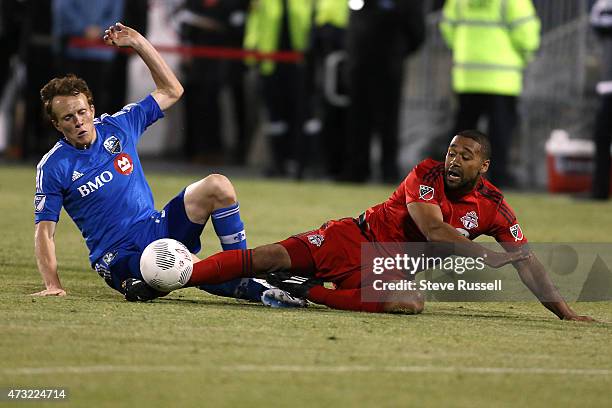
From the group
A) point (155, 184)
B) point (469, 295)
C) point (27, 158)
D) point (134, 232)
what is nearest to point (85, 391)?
point (134, 232)

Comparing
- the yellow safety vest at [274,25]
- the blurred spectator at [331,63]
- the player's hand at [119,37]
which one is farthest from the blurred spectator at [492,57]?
the player's hand at [119,37]

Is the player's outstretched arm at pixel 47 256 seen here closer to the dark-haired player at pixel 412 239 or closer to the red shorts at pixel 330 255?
the dark-haired player at pixel 412 239

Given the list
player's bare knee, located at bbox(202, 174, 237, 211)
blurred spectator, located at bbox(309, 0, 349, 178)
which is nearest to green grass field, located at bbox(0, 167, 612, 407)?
player's bare knee, located at bbox(202, 174, 237, 211)

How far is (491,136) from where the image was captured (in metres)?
15.3

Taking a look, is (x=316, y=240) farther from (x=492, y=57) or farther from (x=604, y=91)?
(x=492, y=57)

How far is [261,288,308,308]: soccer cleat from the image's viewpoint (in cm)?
694

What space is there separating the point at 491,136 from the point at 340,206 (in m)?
2.65

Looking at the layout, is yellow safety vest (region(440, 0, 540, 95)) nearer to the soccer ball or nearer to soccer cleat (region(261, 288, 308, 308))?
soccer cleat (region(261, 288, 308, 308))

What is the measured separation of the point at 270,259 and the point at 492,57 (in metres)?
8.60

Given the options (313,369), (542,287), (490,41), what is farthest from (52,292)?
(490,41)

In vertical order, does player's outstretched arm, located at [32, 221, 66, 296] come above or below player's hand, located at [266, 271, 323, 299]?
above

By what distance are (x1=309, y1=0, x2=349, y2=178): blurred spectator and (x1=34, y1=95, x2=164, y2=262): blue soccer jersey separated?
9.69 m

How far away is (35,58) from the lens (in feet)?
57.9

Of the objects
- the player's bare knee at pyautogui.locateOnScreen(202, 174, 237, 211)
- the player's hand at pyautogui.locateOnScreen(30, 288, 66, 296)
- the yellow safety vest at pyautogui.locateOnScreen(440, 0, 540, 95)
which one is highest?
the yellow safety vest at pyautogui.locateOnScreen(440, 0, 540, 95)
